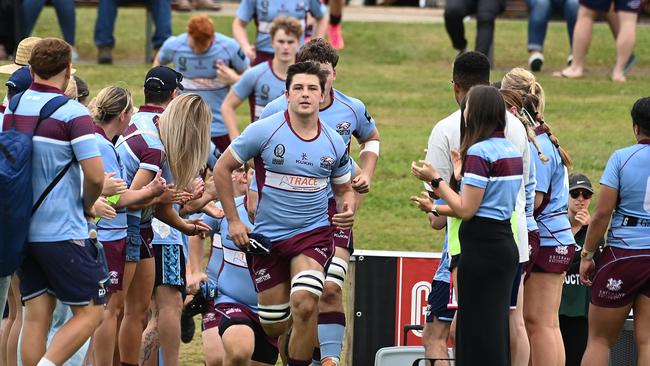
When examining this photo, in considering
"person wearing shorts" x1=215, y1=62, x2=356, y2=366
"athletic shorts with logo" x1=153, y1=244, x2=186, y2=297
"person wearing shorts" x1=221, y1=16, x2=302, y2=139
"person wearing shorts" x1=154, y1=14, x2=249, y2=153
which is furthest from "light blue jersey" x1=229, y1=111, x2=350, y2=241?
"person wearing shorts" x1=154, y1=14, x2=249, y2=153

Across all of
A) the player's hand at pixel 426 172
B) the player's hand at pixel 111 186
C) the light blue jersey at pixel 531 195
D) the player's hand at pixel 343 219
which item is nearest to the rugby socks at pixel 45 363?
the player's hand at pixel 111 186

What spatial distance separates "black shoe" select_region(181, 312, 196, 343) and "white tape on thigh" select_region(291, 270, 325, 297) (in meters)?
1.80

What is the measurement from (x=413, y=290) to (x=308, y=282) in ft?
5.16

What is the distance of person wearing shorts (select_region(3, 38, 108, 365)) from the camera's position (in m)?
7.93

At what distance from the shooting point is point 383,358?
Result: 9.45 m

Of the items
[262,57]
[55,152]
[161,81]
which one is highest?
[161,81]

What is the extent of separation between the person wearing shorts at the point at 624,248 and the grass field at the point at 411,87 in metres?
3.40

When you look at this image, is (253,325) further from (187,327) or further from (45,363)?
(45,363)

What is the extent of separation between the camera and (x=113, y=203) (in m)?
8.83

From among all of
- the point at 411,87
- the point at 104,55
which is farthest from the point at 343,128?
the point at 104,55

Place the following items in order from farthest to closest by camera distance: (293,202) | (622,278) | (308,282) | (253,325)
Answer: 1. (253,325)
2. (622,278)
3. (293,202)
4. (308,282)

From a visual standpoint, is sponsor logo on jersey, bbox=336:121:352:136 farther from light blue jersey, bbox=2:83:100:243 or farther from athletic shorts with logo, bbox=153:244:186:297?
light blue jersey, bbox=2:83:100:243

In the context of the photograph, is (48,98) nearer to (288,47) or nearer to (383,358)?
(383,358)

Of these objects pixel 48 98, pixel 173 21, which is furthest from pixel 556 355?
pixel 173 21
